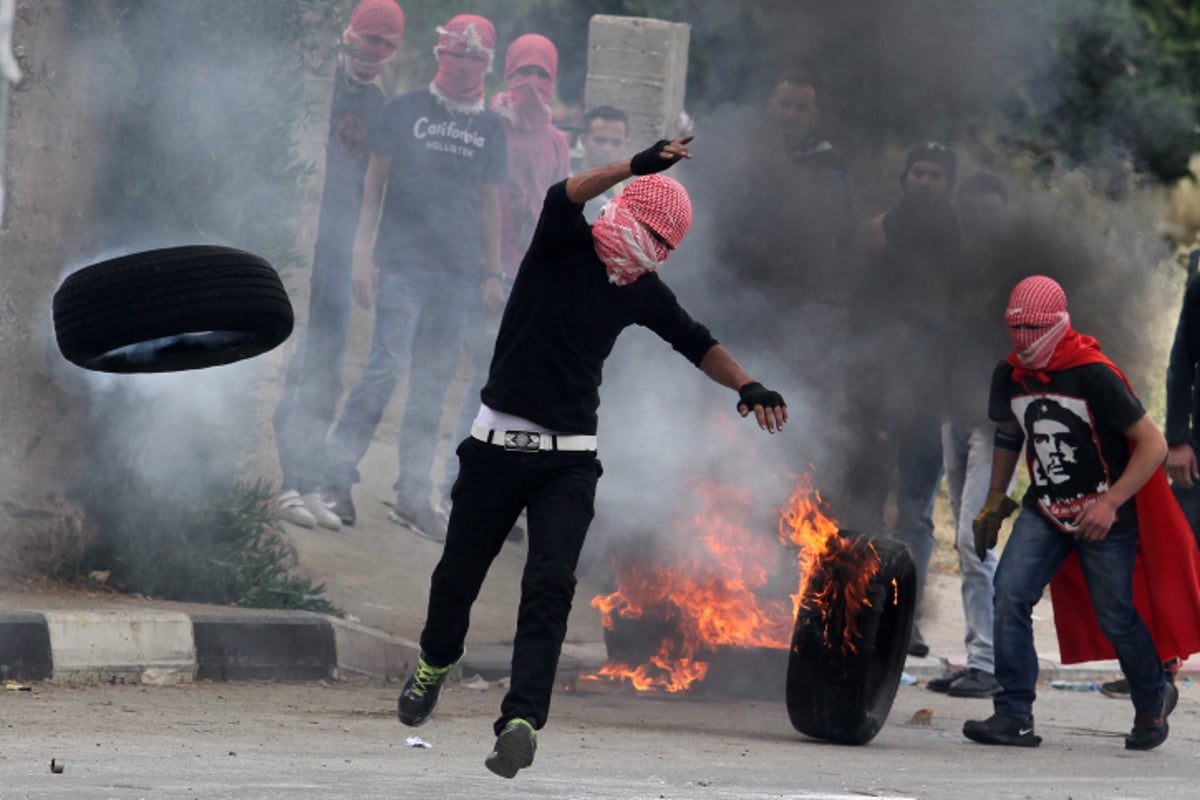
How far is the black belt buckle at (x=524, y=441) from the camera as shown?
17.4 ft

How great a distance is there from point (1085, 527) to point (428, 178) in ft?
14.3

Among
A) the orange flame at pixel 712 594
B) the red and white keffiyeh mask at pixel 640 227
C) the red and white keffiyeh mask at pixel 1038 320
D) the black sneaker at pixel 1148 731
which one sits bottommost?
the black sneaker at pixel 1148 731

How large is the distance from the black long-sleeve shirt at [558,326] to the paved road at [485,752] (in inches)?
42.0

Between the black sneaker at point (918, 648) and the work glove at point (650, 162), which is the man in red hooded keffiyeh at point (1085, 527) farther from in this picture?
A: the work glove at point (650, 162)

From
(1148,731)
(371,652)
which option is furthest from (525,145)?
(1148,731)

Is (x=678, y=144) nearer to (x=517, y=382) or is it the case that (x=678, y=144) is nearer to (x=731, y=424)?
(x=517, y=382)

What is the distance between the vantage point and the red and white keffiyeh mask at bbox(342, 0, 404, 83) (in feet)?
31.3

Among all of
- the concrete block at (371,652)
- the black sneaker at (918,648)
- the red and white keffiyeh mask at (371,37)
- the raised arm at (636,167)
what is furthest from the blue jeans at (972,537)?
Result: the raised arm at (636,167)

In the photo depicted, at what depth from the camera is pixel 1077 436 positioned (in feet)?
23.1

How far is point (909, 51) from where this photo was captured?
1034 centimetres

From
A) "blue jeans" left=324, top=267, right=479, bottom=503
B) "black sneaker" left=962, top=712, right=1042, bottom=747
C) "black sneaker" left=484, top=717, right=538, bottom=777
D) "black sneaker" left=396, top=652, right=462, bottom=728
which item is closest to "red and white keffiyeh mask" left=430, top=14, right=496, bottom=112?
"blue jeans" left=324, top=267, right=479, bottom=503

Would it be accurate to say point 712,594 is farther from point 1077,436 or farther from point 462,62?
point 462,62

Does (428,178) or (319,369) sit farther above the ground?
(428,178)

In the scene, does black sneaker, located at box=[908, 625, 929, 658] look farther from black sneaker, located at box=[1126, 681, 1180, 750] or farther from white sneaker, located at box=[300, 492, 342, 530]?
white sneaker, located at box=[300, 492, 342, 530]
